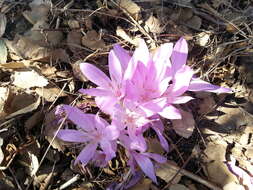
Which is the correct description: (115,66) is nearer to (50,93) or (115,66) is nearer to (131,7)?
(50,93)

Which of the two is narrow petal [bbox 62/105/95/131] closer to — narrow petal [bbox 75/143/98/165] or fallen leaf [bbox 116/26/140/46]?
narrow petal [bbox 75/143/98/165]

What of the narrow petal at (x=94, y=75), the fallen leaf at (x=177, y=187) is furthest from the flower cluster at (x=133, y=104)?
the fallen leaf at (x=177, y=187)

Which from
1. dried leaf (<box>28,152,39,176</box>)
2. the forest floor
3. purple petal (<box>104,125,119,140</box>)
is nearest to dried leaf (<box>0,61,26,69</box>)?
the forest floor

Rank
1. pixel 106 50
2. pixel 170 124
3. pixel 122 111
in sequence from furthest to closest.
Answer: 1. pixel 106 50
2. pixel 170 124
3. pixel 122 111

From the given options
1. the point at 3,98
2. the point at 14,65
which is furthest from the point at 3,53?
the point at 3,98

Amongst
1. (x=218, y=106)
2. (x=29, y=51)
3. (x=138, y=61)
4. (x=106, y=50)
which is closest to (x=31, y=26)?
(x=29, y=51)

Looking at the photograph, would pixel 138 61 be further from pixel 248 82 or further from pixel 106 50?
pixel 248 82
